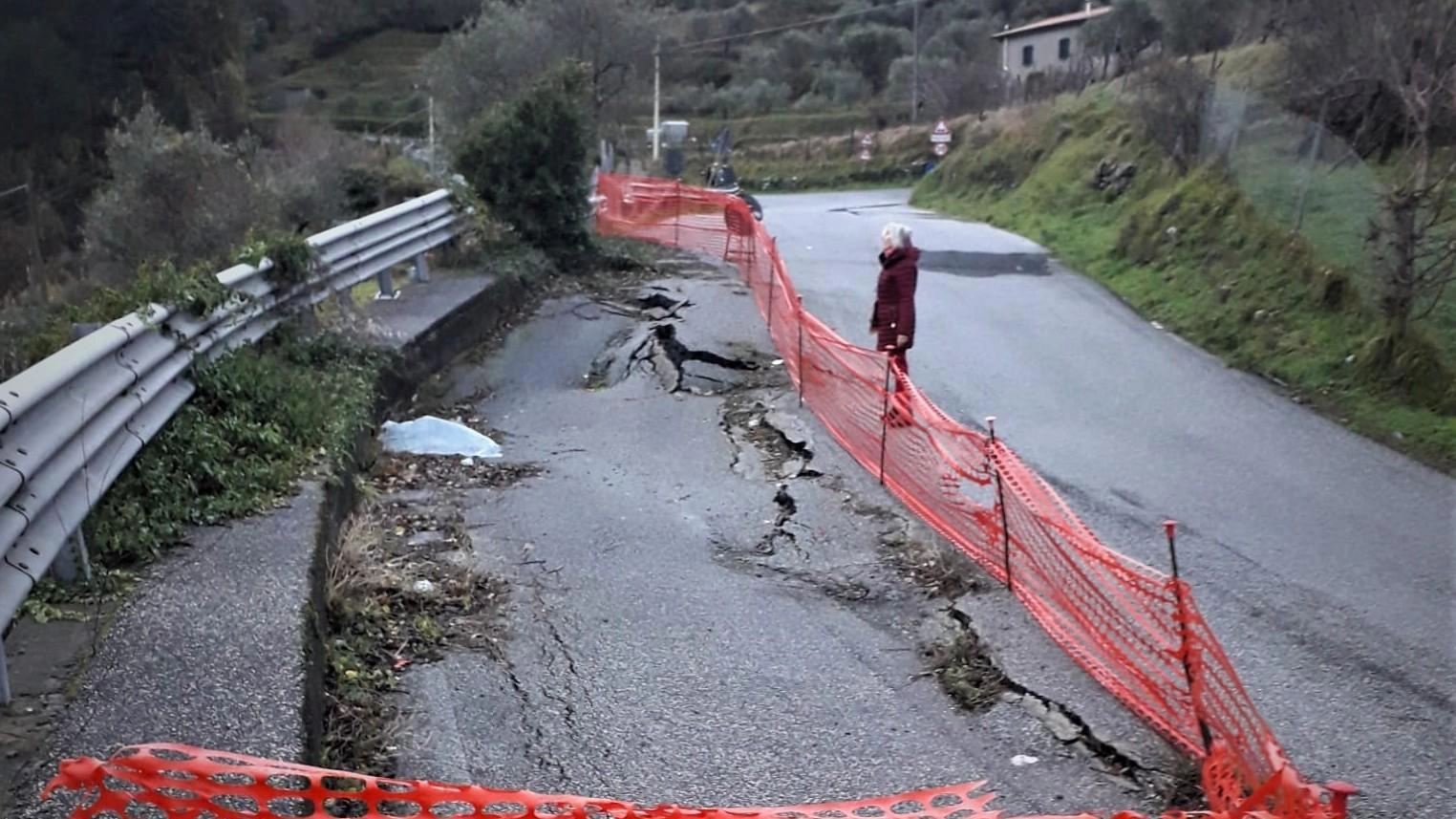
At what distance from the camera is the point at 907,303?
10000 mm

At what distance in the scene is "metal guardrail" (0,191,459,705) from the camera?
13.0 ft

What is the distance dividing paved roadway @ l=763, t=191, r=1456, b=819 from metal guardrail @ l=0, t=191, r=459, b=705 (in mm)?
4123

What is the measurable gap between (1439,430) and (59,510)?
8.97 metres

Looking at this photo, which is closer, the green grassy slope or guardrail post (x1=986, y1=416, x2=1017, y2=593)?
guardrail post (x1=986, y1=416, x2=1017, y2=593)

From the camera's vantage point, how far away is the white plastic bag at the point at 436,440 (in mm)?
8555

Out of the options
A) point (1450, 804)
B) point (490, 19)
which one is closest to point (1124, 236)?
point (1450, 804)

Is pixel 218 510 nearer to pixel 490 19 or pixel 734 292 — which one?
pixel 734 292

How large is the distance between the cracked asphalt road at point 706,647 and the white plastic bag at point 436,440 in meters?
0.23

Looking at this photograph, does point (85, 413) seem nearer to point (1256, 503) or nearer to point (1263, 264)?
point (1256, 503)

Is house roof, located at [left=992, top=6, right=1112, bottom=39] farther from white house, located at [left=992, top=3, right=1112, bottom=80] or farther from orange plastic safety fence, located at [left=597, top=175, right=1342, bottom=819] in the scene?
orange plastic safety fence, located at [left=597, top=175, right=1342, bottom=819]

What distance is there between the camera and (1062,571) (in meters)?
5.65

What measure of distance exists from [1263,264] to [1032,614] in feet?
32.7

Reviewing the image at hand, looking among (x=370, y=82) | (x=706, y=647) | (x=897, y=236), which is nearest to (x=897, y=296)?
(x=897, y=236)

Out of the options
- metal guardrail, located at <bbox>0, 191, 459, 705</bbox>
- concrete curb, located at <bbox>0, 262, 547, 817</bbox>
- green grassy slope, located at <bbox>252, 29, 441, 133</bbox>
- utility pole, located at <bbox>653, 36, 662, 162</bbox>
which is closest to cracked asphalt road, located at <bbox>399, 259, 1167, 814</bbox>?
concrete curb, located at <bbox>0, 262, 547, 817</bbox>
